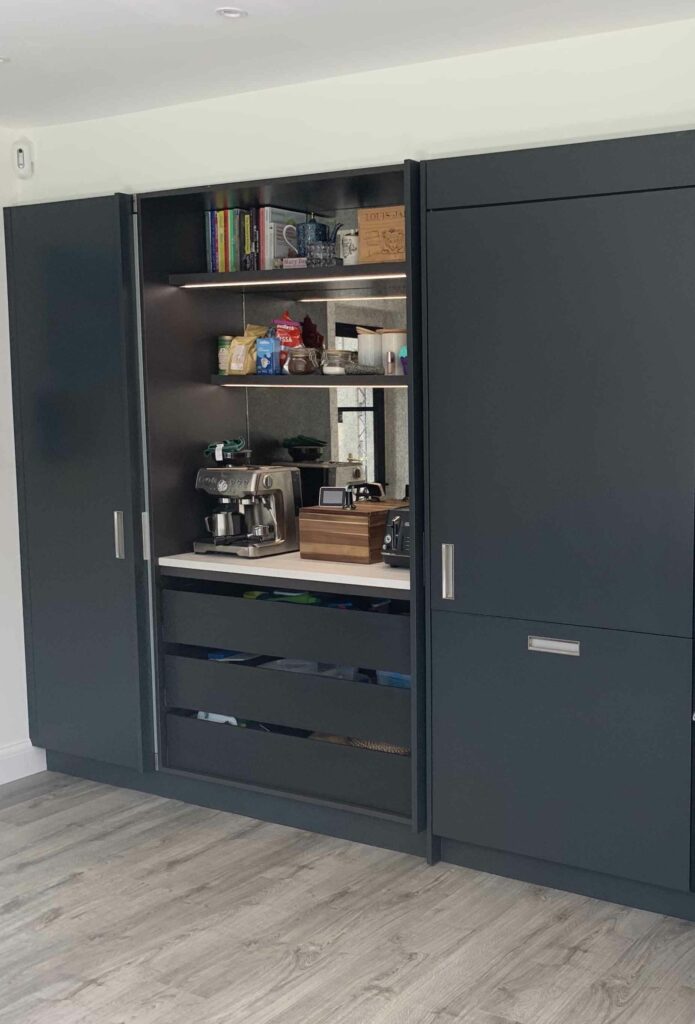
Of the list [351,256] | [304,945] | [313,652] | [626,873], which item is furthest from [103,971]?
[351,256]

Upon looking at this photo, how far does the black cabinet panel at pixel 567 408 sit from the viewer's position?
117 inches

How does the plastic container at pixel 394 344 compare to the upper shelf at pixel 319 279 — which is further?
the plastic container at pixel 394 344

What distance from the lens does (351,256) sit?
3818mm

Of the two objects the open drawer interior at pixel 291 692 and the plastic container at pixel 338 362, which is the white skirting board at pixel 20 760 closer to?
the open drawer interior at pixel 291 692

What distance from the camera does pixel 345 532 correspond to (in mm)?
3721

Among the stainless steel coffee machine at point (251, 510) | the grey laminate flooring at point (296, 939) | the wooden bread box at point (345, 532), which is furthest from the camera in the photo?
the stainless steel coffee machine at point (251, 510)

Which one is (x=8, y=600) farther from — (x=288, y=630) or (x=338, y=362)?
(x=338, y=362)

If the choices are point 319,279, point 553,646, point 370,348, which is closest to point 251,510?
point 370,348

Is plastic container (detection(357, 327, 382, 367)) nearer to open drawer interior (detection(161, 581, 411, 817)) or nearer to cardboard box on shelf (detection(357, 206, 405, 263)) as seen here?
cardboard box on shelf (detection(357, 206, 405, 263))

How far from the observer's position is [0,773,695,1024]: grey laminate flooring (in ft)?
8.96

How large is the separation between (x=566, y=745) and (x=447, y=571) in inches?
23.7

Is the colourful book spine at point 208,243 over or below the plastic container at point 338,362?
over

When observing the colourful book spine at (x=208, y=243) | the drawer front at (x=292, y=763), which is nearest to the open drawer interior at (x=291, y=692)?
the drawer front at (x=292, y=763)

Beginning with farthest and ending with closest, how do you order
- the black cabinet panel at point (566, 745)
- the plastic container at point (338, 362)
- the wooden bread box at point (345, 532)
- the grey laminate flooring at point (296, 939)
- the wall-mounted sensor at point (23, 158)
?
the wall-mounted sensor at point (23, 158)
the plastic container at point (338, 362)
the wooden bread box at point (345, 532)
the black cabinet panel at point (566, 745)
the grey laminate flooring at point (296, 939)
